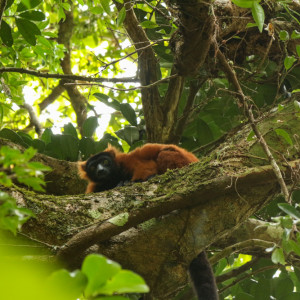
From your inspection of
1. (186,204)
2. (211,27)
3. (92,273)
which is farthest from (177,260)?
(92,273)

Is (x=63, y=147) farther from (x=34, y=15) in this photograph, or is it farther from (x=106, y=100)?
(x=34, y=15)

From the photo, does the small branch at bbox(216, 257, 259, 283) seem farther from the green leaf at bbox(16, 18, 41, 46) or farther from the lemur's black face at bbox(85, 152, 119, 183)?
the green leaf at bbox(16, 18, 41, 46)

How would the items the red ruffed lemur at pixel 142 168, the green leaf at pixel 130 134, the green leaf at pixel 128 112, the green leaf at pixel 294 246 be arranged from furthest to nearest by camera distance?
the green leaf at pixel 130 134 → the green leaf at pixel 128 112 → the red ruffed lemur at pixel 142 168 → the green leaf at pixel 294 246

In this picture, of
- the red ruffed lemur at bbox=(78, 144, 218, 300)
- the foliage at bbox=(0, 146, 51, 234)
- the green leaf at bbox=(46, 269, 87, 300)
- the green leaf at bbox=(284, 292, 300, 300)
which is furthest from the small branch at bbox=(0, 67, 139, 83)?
the green leaf at bbox=(46, 269, 87, 300)

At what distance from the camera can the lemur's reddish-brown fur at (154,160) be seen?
201 inches

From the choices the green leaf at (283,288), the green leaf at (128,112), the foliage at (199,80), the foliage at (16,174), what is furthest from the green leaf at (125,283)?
the green leaf at (128,112)

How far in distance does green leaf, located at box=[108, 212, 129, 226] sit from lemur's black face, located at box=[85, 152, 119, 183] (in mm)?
2788

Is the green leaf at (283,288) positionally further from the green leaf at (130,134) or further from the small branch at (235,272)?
the green leaf at (130,134)

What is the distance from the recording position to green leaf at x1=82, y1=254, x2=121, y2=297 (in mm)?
1129

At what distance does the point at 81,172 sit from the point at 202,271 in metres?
2.24

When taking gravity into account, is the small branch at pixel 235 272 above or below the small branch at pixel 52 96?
below

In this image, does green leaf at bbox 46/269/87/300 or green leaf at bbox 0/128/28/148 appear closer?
green leaf at bbox 46/269/87/300

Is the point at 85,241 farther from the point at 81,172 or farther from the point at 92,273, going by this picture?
the point at 81,172

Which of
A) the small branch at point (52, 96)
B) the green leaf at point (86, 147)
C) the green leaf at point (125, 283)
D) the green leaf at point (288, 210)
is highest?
the small branch at point (52, 96)
